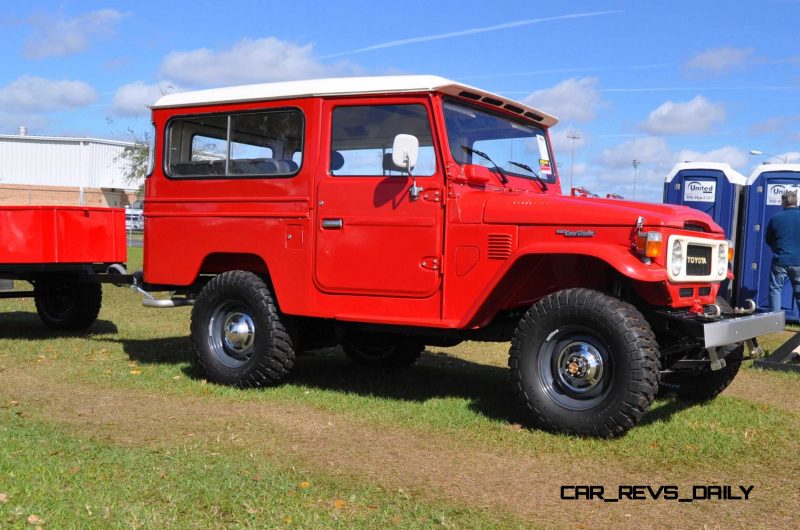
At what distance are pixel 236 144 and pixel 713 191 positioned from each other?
8709mm

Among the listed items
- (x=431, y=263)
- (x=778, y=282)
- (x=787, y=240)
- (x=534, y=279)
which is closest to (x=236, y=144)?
(x=431, y=263)

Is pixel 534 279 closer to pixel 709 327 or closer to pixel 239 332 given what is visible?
pixel 709 327

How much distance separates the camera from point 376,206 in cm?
617

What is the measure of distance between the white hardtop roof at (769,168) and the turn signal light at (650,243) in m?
8.56

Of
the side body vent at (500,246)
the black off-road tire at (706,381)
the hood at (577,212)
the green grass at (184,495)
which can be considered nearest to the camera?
the green grass at (184,495)

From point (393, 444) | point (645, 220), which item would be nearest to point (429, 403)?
point (393, 444)

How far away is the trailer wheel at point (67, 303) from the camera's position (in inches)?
386

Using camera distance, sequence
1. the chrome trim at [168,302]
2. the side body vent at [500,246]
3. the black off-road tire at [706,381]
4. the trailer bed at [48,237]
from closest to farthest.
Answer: the side body vent at [500,246]
the black off-road tire at [706,381]
the chrome trim at [168,302]
the trailer bed at [48,237]

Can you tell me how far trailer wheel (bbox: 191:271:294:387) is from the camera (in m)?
6.61

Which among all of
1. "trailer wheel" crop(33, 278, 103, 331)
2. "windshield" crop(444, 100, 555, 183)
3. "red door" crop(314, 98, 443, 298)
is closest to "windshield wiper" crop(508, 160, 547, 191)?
"windshield" crop(444, 100, 555, 183)

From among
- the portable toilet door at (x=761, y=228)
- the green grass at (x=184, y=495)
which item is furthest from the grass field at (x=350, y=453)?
the portable toilet door at (x=761, y=228)

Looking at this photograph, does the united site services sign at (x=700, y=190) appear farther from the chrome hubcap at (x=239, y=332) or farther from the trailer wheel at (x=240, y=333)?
the chrome hubcap at (x=239, y=332)

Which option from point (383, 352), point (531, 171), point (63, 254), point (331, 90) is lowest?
point (383, 352)

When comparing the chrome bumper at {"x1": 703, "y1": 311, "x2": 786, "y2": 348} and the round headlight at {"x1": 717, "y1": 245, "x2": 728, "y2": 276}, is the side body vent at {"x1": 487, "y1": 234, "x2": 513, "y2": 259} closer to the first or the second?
the chrome bumper at {"x1": 703, "y1": 311, "x2": 786, "y2": 348}
